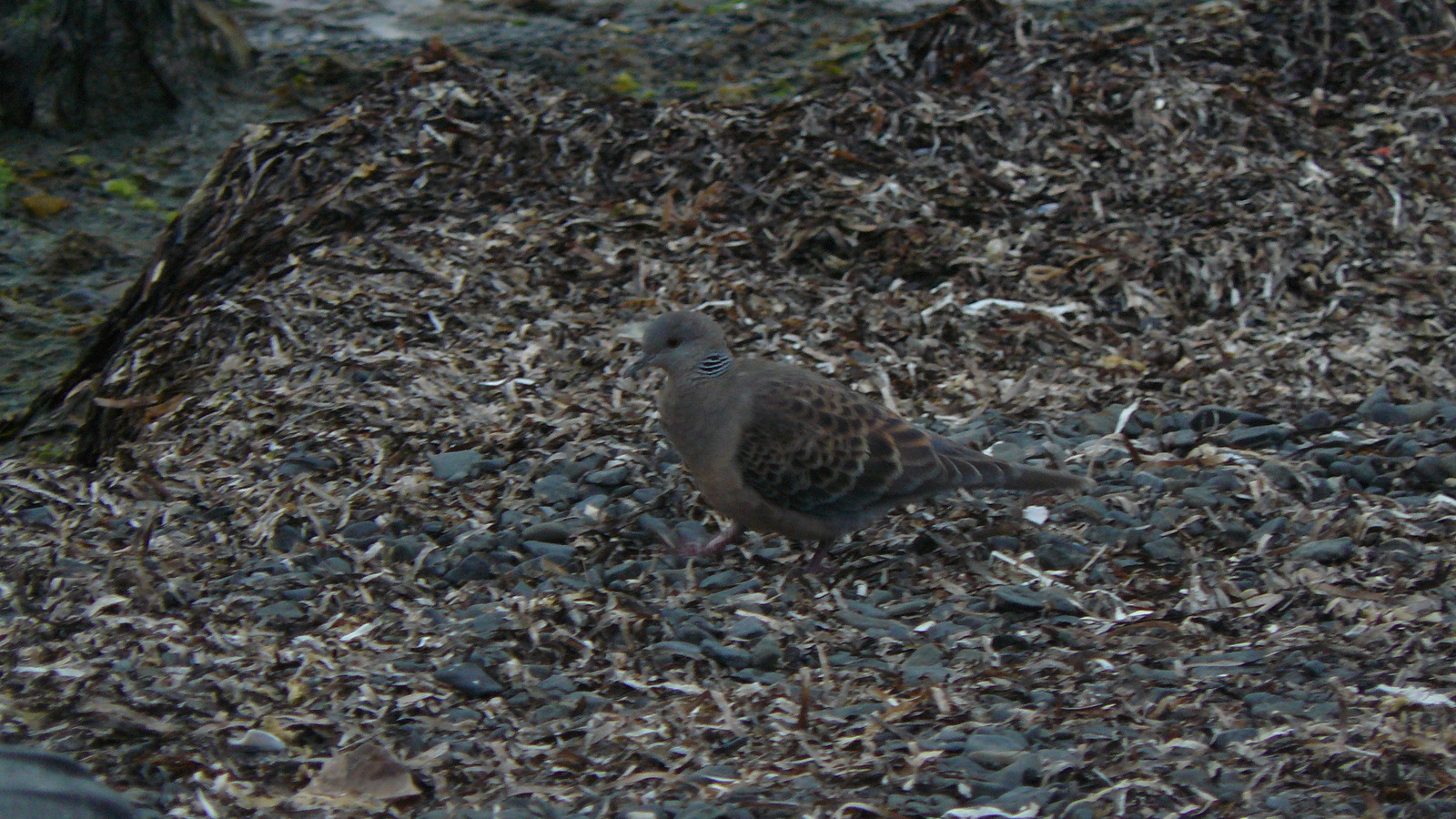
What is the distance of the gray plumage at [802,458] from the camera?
395cm

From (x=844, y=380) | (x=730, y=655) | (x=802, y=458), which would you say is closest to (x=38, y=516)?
(x=730, y=655)

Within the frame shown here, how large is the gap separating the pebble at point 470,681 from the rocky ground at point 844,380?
0.01 metres

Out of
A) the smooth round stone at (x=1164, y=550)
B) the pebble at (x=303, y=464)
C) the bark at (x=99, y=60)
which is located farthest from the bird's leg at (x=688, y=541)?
the bark at (x=99, y=60)

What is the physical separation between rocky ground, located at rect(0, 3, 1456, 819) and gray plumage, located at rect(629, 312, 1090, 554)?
0.67ft

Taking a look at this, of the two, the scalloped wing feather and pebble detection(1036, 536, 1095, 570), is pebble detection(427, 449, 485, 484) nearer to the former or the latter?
the scalloped wing feather

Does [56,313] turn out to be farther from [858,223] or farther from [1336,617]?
[1336,617]

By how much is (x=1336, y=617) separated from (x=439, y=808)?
231 cm

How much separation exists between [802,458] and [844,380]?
103 centimetres

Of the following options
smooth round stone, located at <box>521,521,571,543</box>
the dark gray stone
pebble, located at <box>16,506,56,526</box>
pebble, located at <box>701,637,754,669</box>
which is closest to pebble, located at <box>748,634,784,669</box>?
pebble, located at <box>701,637,754,669</box>

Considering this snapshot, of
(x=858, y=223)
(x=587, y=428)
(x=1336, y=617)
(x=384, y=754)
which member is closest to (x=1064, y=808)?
(x=1336, y=617)

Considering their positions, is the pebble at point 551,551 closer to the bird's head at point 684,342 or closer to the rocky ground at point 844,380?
the rocky ground at point 844,380

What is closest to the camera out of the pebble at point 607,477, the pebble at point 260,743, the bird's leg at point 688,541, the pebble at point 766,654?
the pebble at point 260,743

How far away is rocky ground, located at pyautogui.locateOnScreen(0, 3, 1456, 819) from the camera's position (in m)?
3.10

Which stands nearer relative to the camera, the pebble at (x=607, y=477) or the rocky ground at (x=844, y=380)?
the rocky ground at (x=844, y=380)
